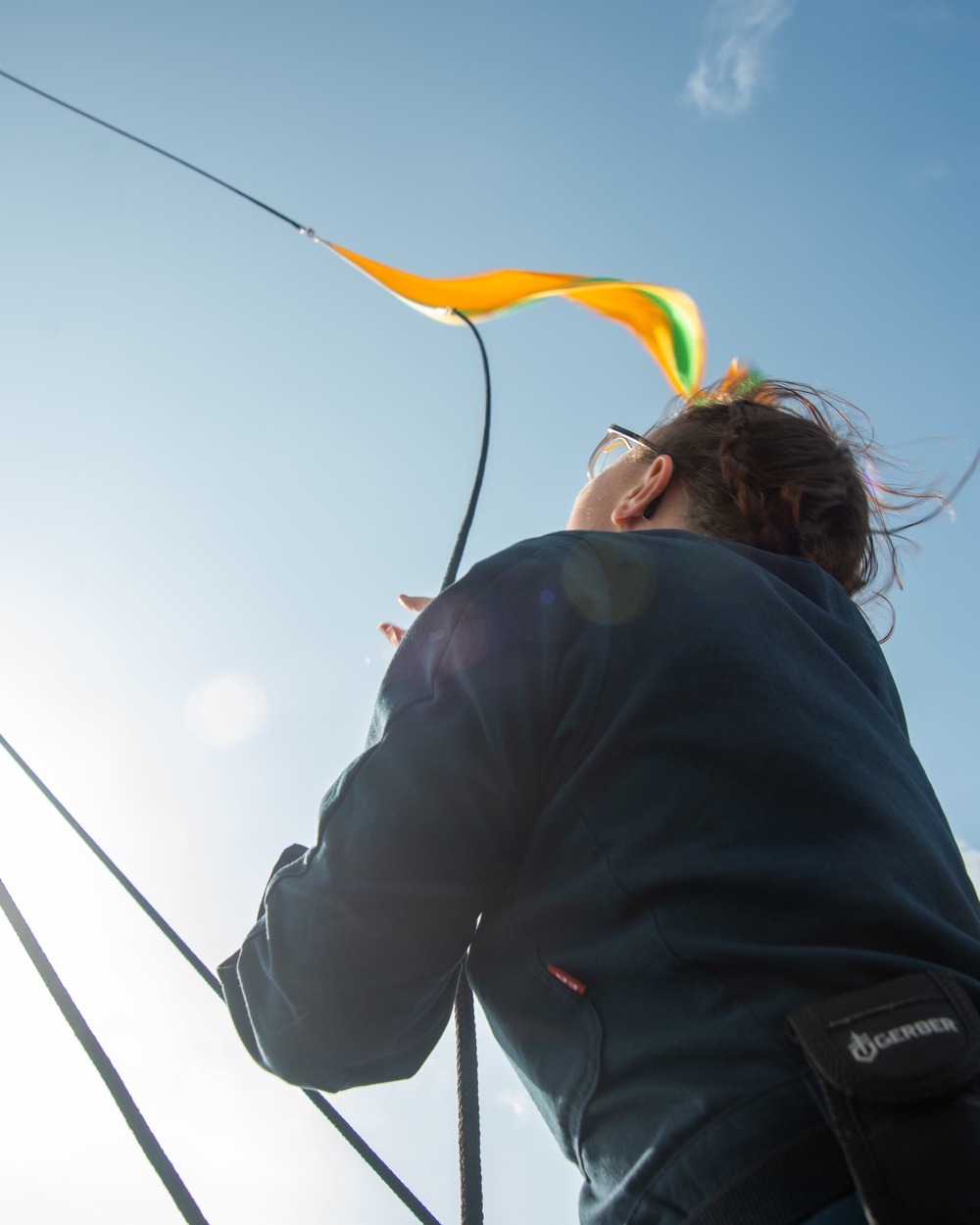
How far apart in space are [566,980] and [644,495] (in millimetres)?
1256

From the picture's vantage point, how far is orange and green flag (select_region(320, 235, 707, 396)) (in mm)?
3504

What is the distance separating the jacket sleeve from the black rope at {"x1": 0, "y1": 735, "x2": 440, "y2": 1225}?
31 centimetres

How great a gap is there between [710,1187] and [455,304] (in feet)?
10.3

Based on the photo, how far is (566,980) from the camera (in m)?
1.22

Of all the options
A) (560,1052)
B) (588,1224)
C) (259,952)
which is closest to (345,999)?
(259,952)

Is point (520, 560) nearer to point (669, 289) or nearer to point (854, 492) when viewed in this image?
point (854, 492)

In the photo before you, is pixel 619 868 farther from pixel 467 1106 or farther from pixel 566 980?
pixel 467 1106

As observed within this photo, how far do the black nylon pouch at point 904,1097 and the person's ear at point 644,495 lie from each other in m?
1.37

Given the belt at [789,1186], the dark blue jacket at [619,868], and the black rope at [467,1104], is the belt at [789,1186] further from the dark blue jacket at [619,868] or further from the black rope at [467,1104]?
the black rope at [467,1104]

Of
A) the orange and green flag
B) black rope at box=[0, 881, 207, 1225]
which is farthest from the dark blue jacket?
the orange and green flag

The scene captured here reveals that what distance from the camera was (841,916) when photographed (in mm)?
1103

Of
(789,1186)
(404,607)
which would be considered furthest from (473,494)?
(789,1186)

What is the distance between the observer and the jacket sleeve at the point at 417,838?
4.28ft

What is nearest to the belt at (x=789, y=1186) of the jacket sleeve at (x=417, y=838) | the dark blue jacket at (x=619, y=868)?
the dark blue jacket at (x=619, y=868)
